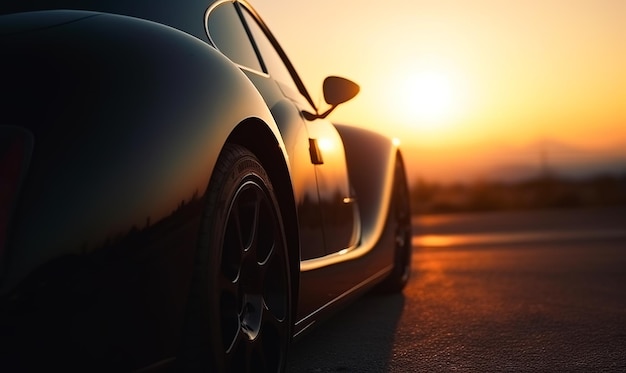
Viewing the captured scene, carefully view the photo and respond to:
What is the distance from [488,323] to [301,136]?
4.72 ft

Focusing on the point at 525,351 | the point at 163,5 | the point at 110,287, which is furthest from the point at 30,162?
the point at 525,351

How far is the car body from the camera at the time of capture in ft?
5.15

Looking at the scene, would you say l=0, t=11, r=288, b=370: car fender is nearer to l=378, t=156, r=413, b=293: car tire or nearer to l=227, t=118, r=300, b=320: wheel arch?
l=227, t=118, r=300, b=320: wheel arch

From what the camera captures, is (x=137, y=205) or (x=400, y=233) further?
(x=400, y=233)

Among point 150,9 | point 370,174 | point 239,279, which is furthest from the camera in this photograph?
point 370,174

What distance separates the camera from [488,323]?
400cm

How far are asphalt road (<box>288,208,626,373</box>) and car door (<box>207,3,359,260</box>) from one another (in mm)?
427

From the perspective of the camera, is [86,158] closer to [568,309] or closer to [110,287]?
[110,287]

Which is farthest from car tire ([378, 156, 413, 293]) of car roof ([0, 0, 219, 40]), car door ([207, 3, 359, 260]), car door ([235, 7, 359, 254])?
car roof ([0, 0, 219, 40])

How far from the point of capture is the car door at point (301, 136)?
3.01m

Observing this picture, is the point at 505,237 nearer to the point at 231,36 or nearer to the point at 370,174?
the point at 370,174

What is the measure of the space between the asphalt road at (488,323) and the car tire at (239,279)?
66 cm

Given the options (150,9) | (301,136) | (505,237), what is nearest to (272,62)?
(301,136)

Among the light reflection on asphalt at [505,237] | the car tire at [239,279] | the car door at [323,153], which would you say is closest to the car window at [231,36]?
the car door at [323,153]
